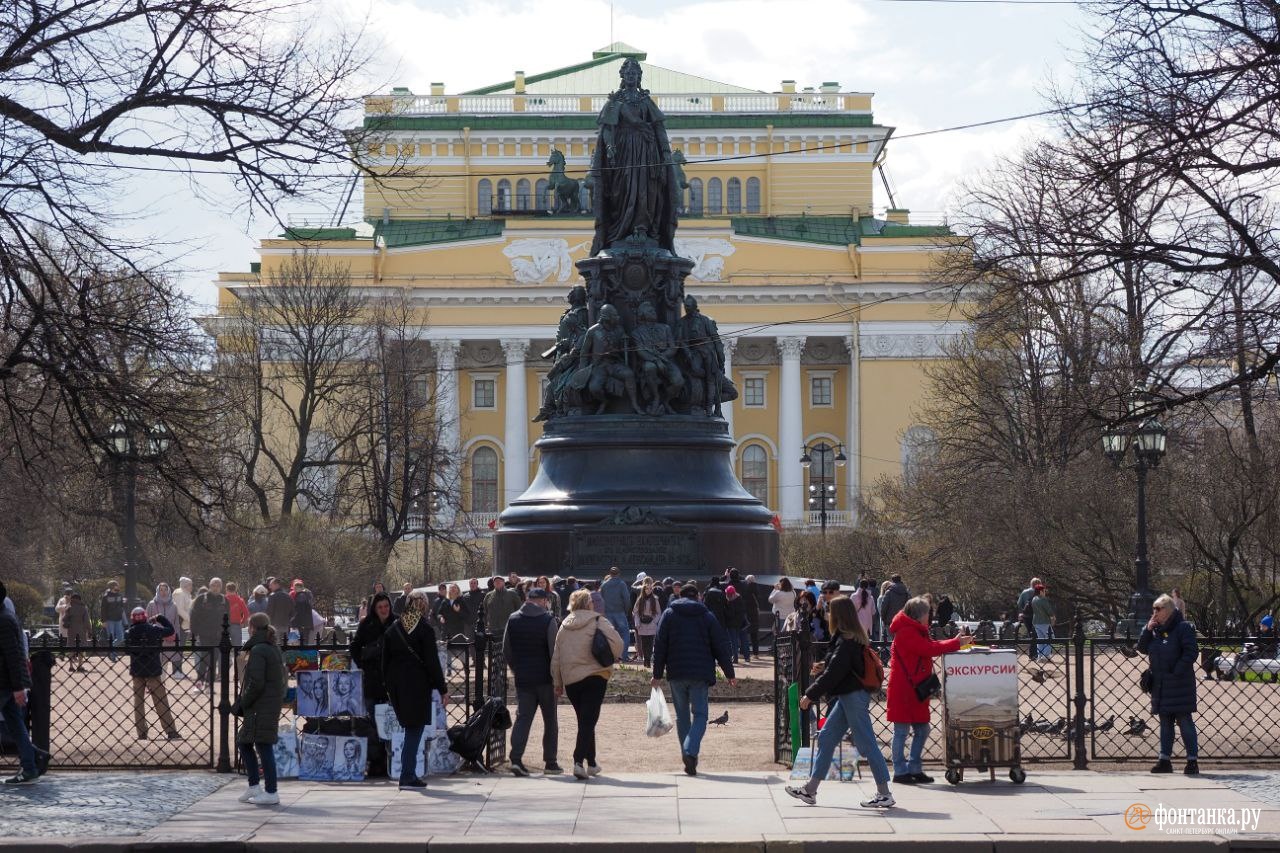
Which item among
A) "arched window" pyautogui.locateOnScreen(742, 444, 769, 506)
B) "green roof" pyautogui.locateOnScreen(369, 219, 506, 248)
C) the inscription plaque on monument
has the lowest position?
the inscription plaque on monument

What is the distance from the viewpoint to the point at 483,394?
92.5 metres

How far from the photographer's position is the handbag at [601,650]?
1566 cm

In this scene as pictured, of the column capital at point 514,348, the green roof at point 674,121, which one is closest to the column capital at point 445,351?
the column capital at point 514,348

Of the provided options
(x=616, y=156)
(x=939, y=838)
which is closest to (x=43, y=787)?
(x=939, y=838)

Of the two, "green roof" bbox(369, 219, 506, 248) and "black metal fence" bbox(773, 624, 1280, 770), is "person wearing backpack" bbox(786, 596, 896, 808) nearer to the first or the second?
"black metal fence" bbox(773, 624, 1280, 770)

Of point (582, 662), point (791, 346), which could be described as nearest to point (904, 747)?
point (582, 662)

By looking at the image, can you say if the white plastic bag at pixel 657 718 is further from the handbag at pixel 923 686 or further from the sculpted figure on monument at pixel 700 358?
the sculpted figure on monument at pixel 700 358

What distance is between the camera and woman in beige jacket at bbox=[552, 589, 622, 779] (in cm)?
1559

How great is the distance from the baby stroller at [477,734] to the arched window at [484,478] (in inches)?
2842

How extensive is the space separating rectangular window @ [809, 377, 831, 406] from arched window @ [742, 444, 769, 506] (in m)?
3.76

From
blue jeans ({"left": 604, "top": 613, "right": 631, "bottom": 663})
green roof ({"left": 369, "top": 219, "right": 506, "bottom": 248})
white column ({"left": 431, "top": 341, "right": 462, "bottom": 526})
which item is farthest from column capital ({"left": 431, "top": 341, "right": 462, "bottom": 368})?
blue jeans ({"left": 604, "top": 613, "right": 631, "bottom": 663})

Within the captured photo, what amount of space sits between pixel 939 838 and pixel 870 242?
254 ft

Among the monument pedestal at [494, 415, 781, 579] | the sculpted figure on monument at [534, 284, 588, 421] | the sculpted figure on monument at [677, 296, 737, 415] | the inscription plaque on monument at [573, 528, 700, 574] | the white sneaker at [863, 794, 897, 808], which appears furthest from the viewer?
the sculpted figure on monument at [534, 284, 588, 421]

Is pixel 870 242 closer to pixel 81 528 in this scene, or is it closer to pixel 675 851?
pixel 81 528
